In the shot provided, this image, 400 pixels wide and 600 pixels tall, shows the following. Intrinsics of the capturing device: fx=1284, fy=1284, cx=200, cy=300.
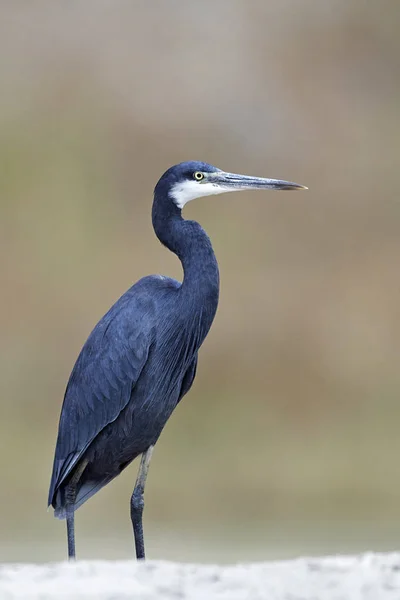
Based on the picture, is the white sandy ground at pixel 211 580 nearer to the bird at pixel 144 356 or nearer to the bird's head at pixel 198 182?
the bird at pixel 144 356

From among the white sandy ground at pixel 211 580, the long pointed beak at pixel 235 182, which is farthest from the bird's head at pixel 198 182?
the white sandy ground at pixel 211 580

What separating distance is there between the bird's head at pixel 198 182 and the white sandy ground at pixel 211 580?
143 cm

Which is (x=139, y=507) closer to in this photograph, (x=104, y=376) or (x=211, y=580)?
(x=104, y=376)

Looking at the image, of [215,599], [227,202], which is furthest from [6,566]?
[227,202]

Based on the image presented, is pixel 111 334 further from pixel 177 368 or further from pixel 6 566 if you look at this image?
pixel 6 566

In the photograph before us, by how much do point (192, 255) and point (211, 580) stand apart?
1.43 m

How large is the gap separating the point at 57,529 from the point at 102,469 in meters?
3.94

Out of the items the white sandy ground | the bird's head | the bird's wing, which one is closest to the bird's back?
the bird's wing

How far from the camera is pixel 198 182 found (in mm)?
4016

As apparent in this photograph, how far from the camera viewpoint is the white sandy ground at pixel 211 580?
103 inches

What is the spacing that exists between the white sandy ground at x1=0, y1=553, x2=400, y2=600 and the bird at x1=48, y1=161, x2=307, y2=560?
103 centimetres

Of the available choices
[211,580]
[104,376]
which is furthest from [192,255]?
[211,580]

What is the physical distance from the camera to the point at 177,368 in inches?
156

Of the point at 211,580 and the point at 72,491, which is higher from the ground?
the point at 72,491
